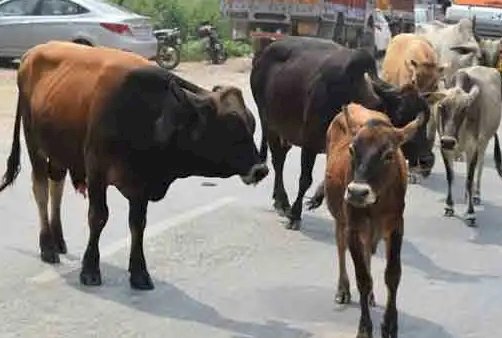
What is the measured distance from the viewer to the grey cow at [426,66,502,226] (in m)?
11.0

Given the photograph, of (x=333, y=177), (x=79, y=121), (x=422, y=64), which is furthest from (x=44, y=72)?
(x=422, y=64)

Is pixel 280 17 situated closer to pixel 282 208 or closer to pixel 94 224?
pixel 282 208

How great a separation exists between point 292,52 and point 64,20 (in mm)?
12957

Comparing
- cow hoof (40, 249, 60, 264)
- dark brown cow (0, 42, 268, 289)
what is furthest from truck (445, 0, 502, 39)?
dark brown cow (0, 42, 268, 289)

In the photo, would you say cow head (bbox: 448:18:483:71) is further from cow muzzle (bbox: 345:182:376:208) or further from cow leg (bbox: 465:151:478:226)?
cow muzzle (bbox: 345:182:376:208)

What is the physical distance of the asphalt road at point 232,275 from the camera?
7.61 meters

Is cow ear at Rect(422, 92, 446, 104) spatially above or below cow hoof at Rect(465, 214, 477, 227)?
above

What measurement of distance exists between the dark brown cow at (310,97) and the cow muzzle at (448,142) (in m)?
0.93

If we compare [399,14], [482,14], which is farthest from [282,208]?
[399,14]

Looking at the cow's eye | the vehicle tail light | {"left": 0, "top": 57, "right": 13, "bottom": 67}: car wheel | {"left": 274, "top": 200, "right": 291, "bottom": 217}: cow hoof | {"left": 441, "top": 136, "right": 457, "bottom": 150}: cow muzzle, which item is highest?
the cow's eye

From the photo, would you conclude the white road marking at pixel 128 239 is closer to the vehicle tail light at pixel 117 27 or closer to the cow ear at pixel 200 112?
the cow ear at pixel 200 112

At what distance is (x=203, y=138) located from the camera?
805cm

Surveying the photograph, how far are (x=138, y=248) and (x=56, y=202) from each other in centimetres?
124

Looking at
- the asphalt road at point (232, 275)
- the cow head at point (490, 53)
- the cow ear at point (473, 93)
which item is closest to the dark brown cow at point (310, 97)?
the asphalt road at point (232, 275)
